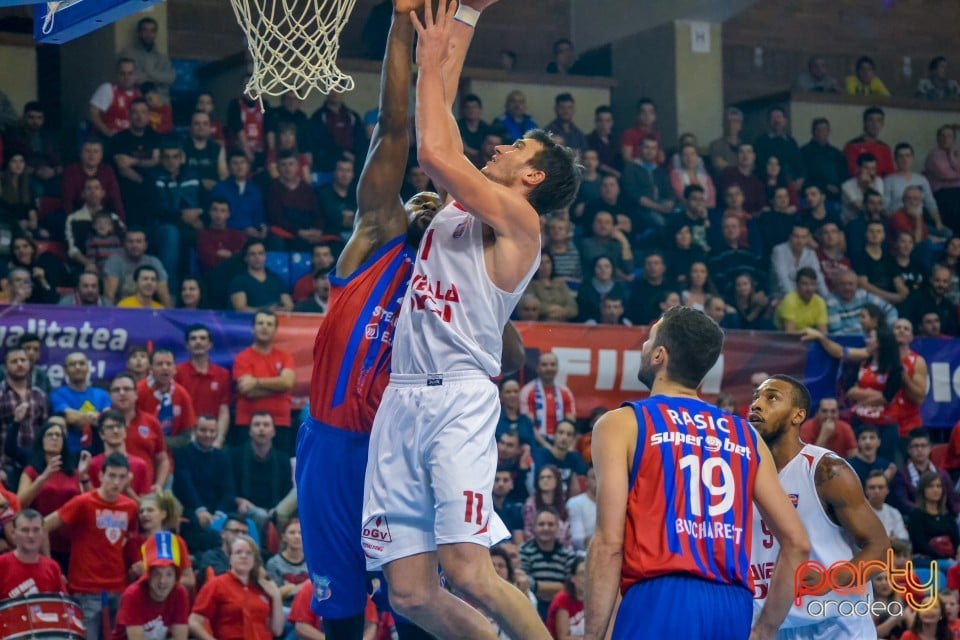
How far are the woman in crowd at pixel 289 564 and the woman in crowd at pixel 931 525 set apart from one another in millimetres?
5743

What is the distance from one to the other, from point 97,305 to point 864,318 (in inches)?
291

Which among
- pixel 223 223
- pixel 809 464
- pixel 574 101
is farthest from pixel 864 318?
pixel 809 464

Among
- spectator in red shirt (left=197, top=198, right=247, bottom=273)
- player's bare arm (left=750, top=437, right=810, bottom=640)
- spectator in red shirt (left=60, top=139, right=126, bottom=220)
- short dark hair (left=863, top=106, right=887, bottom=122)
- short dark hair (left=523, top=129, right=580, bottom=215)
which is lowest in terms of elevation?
player's bare arm (left=750, top=437, right=810, bottom=640)

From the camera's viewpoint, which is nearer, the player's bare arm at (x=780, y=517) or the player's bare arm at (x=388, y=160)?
the player's bare arm at (x=780, y=517)

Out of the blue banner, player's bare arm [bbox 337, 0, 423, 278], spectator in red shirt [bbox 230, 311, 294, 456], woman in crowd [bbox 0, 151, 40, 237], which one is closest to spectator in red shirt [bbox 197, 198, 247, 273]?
spectator in red shirt [bbox 230, 311, 294, 456]

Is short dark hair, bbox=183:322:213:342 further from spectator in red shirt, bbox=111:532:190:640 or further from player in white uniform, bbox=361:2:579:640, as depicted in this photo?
player in white uniform, bbox=361:2:579:640

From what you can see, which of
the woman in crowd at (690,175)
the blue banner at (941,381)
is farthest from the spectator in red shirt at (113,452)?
the blue banner at (941,381)

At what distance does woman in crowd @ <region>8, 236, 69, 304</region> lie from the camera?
1177 centimetres

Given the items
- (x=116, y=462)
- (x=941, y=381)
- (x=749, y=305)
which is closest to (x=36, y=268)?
(x=116, y=462)

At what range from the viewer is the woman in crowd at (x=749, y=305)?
14.7 m

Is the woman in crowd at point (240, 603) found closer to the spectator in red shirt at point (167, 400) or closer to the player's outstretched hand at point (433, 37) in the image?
the spectator in red shirt at point (167, 400)

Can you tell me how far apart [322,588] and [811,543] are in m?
2.68

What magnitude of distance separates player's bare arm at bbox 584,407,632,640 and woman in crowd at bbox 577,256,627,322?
8924mm

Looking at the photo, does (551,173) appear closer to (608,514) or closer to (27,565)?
(608,514)
